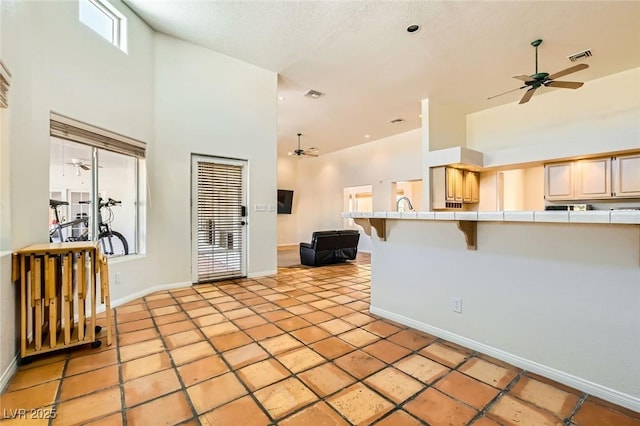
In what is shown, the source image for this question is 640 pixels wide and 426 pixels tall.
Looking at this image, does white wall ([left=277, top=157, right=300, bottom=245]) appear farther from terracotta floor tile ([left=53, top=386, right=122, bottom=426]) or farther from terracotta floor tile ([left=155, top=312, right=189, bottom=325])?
terracotta floor tile ([left=53, top=386, right=122, bottom=426])

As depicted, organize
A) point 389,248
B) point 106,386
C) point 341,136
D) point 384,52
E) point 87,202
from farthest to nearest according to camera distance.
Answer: point 341,136, point 384,52, point 87,202, point 389,248, point 106,386

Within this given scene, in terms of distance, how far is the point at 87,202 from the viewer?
10.9 feet

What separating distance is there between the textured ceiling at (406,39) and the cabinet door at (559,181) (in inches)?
53.9

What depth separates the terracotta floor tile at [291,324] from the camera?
2.76m

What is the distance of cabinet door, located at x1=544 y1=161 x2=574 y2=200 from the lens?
16.2 feet

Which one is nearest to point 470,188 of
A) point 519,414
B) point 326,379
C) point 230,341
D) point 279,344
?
point 519,414

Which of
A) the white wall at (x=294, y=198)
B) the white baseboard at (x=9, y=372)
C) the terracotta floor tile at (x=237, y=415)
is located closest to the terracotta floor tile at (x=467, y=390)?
the terracotta floor tile at (x=237, y=415)

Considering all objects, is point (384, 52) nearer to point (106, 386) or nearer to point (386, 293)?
point (386, 293)

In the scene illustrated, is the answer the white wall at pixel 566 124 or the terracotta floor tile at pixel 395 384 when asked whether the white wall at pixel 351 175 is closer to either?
the white wall at pixel 566 124

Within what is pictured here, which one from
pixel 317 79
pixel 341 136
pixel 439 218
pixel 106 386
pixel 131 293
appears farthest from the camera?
pixel 341 136

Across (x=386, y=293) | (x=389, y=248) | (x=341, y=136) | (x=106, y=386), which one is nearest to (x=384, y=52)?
(x=389, y=248)

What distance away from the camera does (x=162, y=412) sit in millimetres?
1577

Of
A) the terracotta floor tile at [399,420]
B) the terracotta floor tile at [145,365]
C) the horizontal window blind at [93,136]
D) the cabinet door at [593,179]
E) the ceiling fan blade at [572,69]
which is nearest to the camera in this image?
the terracotta floor tile at [399,420]

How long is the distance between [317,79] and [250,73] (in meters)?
1.15
